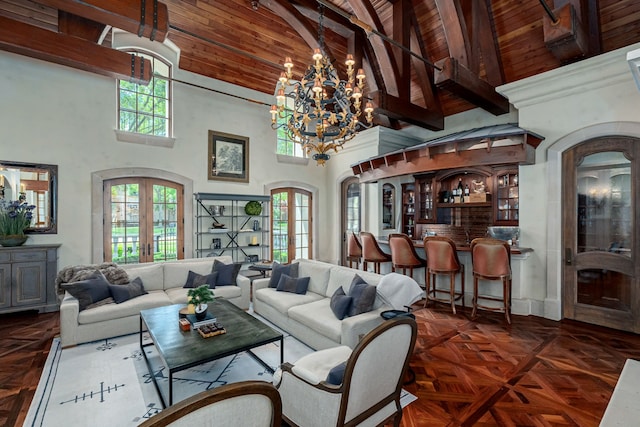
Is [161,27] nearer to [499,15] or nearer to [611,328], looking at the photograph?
[499,15]

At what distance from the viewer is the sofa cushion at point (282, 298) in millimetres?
4000

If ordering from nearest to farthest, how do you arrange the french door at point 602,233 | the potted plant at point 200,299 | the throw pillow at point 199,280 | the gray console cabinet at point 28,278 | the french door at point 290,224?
1. the potted plant at point 200,299
2. the french door at point 602,233
3. the gray console cabinet at point 28,278
4. the throw pillow at point 199,280
5. the french door at point 290,224

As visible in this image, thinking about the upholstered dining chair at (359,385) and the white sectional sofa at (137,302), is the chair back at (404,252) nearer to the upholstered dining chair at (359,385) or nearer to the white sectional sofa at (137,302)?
the white sectional sofa at (137,302)

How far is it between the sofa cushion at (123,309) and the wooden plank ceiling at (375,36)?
351cm

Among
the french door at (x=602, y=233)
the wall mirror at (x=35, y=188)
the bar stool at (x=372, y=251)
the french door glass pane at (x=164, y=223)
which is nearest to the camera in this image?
the french door at (x=602, y=233)

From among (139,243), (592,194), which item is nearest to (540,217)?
(592,194)

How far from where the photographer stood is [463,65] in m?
4.81

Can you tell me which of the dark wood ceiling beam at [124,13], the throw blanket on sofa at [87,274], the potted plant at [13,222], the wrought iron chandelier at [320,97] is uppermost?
the dark wood ceiling beam at [124,13]

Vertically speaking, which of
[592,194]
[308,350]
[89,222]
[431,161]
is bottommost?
[308,350]

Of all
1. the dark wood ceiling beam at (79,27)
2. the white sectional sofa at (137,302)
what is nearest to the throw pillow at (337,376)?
the white sectional sofa at (137,302)

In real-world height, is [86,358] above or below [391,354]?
below

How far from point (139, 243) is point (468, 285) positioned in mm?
6127

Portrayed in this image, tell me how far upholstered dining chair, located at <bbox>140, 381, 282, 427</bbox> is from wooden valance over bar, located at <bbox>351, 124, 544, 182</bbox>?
491cm

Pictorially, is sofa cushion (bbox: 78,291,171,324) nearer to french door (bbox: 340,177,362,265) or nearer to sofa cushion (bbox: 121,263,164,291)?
sofa cushion (bbox: 121,263,164,291)
